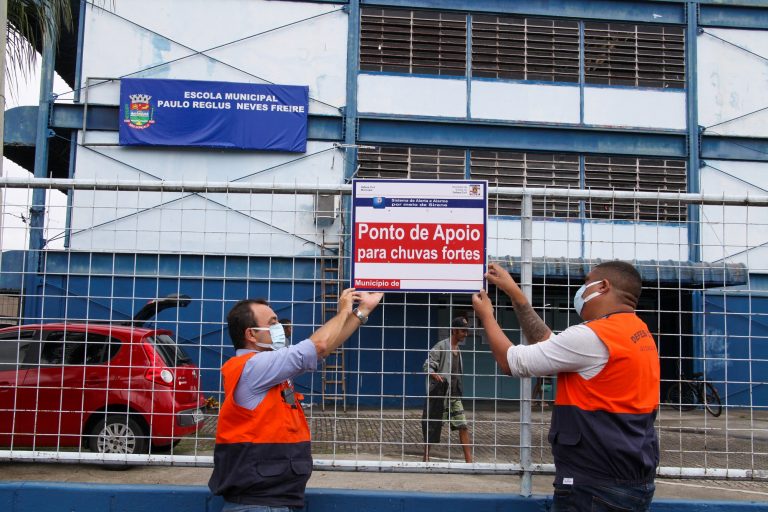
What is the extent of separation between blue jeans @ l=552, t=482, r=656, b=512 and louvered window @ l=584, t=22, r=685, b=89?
1568cm

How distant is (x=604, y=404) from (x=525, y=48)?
15385mm

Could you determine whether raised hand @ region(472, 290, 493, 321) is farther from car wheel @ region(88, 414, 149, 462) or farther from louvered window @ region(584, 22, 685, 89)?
louvered window @ region(584, 22, 685, 89)

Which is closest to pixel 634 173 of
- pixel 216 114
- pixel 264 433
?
pixel 216 114

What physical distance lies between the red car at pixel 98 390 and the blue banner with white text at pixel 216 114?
10.6m

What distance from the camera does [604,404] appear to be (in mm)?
3006

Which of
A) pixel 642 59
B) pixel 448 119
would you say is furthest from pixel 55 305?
pixel 642 59

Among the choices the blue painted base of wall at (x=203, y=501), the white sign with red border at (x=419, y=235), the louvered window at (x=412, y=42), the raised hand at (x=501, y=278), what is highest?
the louvered window at (x=412, y=42)

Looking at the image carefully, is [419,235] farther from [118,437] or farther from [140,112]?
[140,112]

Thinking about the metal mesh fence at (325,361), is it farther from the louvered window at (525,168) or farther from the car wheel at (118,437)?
the louvered window at (525,168)

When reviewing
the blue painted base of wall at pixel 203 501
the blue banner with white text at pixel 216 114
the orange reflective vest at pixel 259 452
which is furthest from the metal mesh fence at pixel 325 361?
the blue banner with white text at pixel 216 114

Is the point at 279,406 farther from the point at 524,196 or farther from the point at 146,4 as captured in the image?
the point at 146,4

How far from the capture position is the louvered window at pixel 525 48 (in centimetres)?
1688

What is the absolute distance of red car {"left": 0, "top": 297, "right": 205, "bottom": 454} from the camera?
13.5ft

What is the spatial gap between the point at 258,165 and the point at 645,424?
14161mm
